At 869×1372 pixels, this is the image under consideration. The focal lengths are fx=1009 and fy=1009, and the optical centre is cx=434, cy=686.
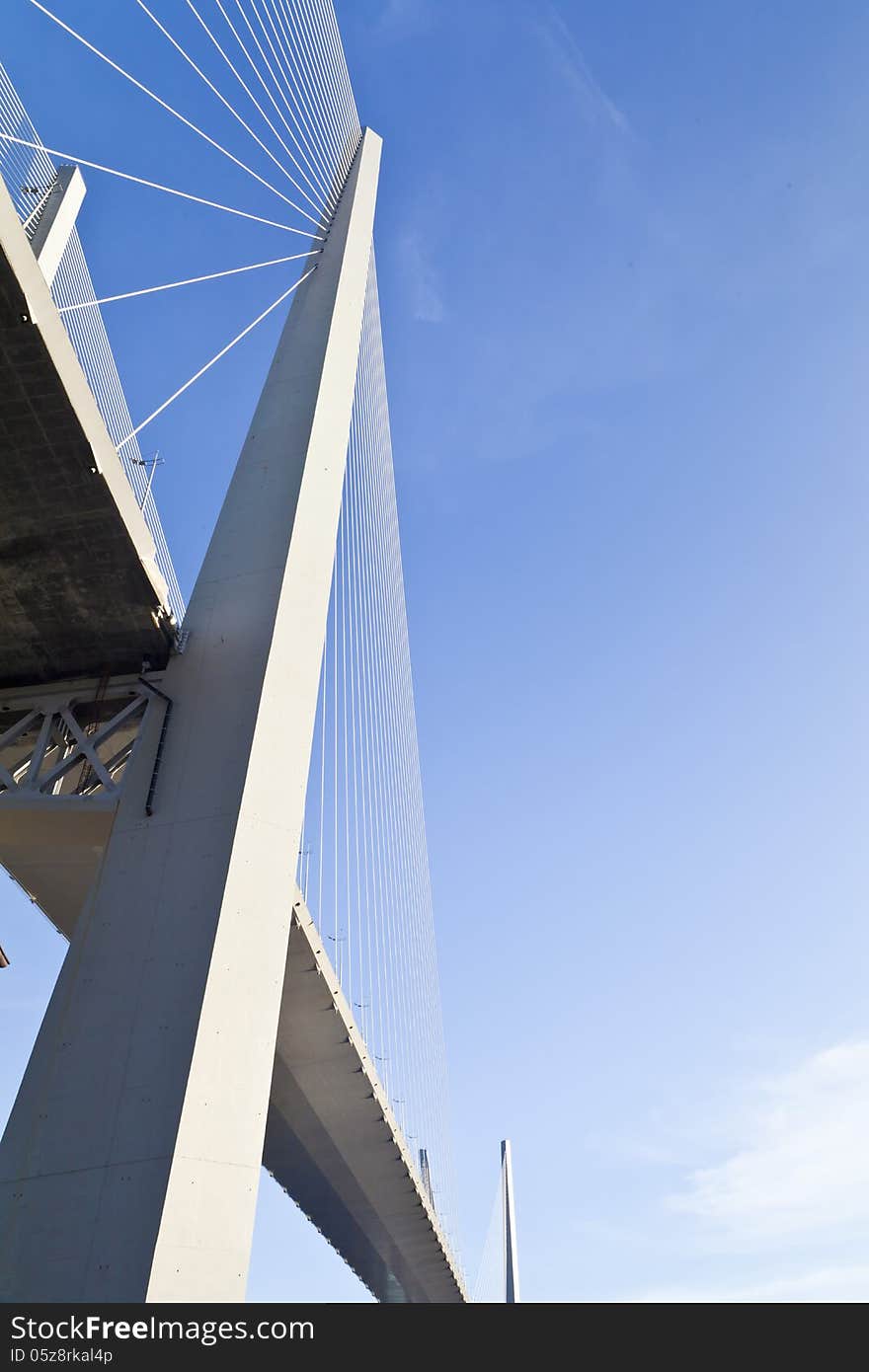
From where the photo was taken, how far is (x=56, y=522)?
32.5 feet

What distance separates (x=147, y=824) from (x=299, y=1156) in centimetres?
1413

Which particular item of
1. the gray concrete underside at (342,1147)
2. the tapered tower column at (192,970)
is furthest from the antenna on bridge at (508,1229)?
the tapered tower column at (192,970)

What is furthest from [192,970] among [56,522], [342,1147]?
[342,1147]

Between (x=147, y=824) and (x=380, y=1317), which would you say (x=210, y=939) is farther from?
(x=380, y=1317)

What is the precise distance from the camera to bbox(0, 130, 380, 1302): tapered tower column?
729 centimetres

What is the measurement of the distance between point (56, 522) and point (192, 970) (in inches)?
181

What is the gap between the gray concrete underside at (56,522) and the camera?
8203 mm

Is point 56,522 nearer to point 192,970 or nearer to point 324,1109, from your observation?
point 192,970

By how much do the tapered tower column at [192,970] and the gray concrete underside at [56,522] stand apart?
0.86 m

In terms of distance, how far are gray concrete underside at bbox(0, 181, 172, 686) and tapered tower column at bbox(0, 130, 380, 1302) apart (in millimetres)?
857

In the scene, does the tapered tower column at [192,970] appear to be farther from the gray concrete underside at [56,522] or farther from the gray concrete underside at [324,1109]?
the gray concrete underside at [324,1109]

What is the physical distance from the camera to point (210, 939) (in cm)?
843

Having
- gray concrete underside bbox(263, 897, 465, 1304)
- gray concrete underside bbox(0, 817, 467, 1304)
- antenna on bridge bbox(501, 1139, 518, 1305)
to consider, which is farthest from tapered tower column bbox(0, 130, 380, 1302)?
antenna on bridge bbox(501, 1139, 518, 1305)

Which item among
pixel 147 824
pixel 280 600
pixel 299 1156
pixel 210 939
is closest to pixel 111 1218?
pixel 210 939
